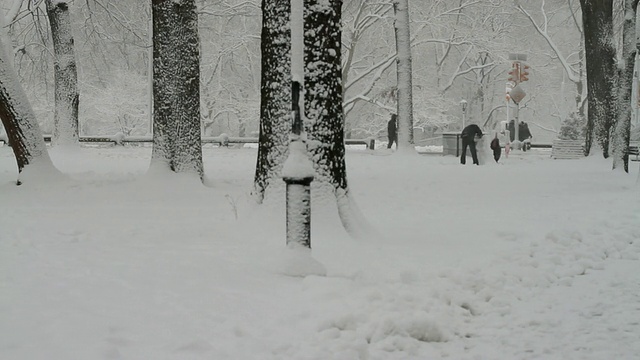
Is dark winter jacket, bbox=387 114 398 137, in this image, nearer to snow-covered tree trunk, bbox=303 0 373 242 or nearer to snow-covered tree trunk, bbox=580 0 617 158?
snow-covered tree trunk, bbox=580 0 617 158

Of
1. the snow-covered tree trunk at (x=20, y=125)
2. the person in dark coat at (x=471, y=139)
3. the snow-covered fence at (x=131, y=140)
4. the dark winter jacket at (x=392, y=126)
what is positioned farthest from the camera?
the dark winter jacket at (x=392, y=126)

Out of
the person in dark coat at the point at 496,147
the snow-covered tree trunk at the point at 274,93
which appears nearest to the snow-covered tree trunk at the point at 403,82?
the person in dark coat at the point at 496,147

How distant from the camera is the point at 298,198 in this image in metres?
6.54

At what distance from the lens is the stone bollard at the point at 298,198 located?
6488 mm

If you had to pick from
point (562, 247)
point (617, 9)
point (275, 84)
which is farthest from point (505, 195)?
point (617, 9)

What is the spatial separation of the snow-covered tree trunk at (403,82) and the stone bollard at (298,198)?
19.2 m

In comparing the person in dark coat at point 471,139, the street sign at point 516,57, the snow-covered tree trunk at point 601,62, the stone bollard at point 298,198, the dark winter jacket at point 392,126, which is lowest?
the stone bollard at point 298,198

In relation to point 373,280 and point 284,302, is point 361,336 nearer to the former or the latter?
point 284,302

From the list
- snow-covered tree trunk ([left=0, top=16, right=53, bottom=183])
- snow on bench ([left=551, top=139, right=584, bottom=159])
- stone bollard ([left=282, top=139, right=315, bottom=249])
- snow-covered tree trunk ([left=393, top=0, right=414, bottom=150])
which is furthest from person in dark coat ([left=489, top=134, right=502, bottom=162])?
stone bollard ([left=282, top=139, right=315, bottom=249])

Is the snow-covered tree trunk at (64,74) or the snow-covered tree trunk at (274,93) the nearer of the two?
the snow-covered tree trunk at (274,93)

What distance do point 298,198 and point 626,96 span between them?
15036 millimetres

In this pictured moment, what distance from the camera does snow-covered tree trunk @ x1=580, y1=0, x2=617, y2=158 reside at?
21766 millimetres

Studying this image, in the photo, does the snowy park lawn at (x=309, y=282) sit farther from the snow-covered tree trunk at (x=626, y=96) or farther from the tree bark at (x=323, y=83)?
the snow-covered tree trunk at (x=626, y=96)

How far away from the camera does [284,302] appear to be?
5594 mm
